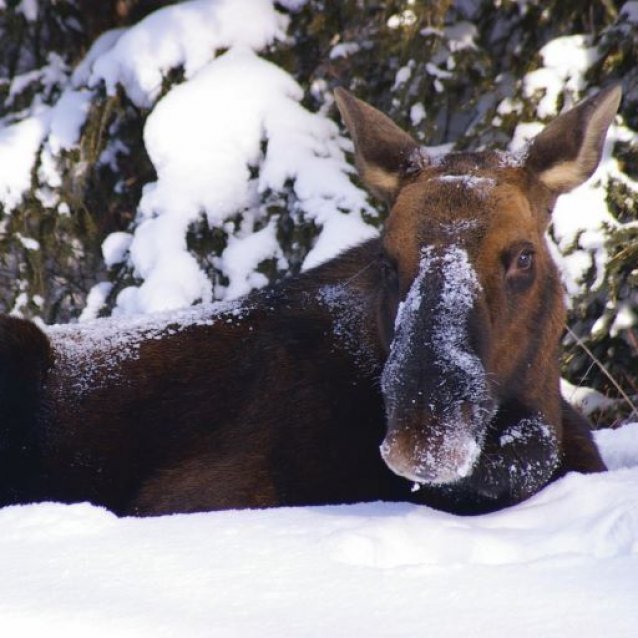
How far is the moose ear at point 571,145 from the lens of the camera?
4344 mm

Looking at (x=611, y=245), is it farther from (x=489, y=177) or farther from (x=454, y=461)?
(x=454, y=461)

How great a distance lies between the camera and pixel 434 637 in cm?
240

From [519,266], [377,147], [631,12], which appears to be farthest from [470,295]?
[631,12]

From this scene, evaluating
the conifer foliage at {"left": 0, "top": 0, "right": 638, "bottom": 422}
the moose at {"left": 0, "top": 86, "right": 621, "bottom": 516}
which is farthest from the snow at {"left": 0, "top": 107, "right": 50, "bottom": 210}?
the moose at {"left": 0, "top": 86, "right": 621, "bottom": 516}

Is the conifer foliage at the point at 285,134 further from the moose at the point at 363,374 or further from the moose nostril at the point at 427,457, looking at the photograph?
the moose nostril at the point at 427,457

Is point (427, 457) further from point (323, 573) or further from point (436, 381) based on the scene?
point (323, 573)

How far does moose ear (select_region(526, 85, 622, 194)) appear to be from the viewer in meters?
4.34

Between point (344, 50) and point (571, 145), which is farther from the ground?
point (571, 145)

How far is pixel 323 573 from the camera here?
2762 millimetres

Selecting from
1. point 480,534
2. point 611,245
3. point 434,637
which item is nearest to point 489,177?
point 480,534

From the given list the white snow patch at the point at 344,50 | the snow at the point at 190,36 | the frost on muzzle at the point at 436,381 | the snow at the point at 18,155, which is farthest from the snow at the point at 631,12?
the snow at the point at 18,155

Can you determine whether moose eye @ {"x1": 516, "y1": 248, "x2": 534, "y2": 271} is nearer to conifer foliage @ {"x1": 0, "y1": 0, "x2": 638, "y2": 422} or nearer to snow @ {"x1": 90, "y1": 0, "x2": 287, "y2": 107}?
conifer foliage @ {"x1": 0, "y1": 0, "x2": 638, "y2": 422}

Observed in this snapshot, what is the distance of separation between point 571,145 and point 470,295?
931 millimetres

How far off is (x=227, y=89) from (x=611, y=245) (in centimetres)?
272
